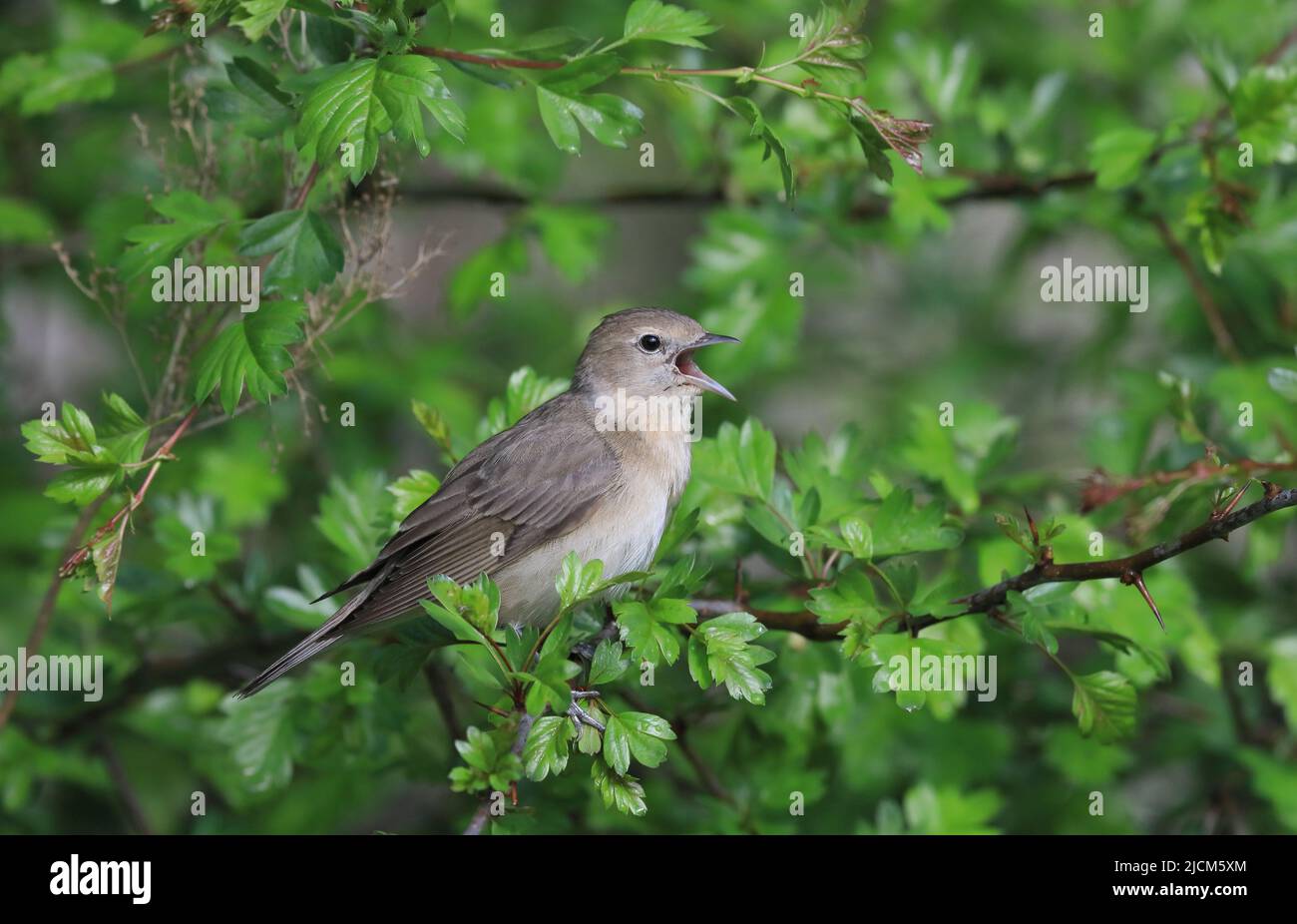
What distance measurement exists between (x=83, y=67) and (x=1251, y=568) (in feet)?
15.2

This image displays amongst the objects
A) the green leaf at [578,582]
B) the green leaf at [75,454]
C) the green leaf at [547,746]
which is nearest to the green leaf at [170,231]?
the green leaf at [75,454]

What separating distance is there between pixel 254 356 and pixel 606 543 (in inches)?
49.3

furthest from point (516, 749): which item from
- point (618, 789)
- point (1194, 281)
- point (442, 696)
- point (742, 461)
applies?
point (1194, 281)

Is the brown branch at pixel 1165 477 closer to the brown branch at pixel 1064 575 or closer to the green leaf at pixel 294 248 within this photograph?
the brown branch at pixel 1064 575

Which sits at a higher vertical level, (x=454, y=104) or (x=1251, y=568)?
(x=454, y=104)

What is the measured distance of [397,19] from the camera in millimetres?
3023

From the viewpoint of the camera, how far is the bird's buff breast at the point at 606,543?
393 cm

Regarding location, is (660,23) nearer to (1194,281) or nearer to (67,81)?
(67,81)

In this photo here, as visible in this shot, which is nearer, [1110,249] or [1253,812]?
[1253,812]

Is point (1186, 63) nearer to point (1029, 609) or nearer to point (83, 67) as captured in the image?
point (1029, 609)

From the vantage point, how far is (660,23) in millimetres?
3225

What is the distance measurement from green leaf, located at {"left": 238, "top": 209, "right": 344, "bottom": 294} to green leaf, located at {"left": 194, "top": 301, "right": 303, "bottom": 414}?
0.22 feet

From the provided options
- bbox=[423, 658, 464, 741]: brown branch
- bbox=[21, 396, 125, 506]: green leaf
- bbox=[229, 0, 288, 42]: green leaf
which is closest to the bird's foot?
bbox=[423, 658, 464, 741]: brown branch
